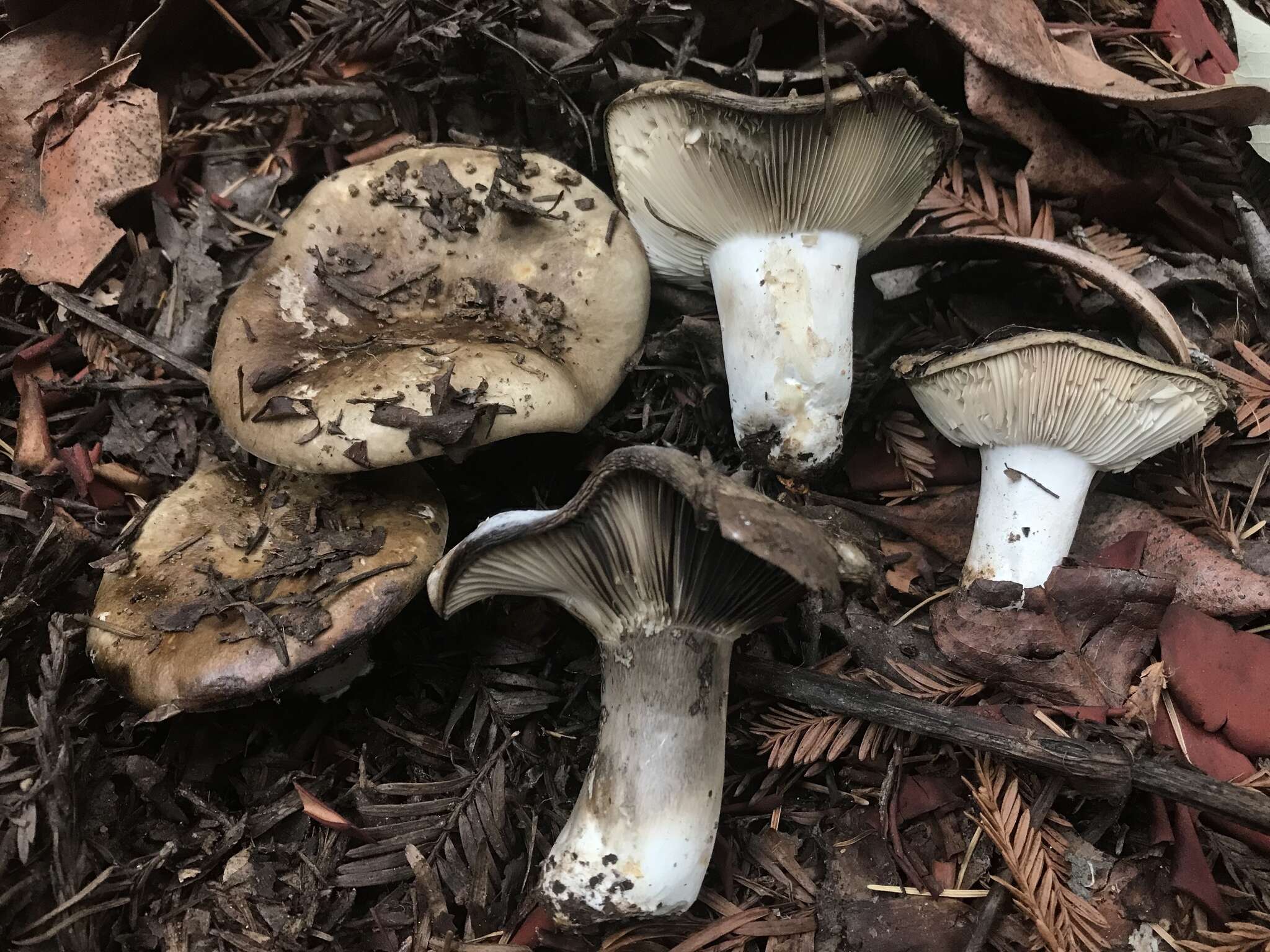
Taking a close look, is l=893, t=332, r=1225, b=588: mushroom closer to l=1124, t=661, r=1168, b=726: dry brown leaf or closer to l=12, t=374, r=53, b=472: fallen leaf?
l=1124, t=661, r=1168, b=726: dry brown leaf

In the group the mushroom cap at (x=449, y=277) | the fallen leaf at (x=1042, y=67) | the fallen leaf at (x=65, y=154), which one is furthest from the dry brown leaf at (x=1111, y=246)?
the fallen leaf at (x=65, y=154)

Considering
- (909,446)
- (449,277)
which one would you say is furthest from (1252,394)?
(449,277)

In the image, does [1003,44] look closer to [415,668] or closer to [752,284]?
[752,284]

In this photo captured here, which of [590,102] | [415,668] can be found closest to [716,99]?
[590,102]

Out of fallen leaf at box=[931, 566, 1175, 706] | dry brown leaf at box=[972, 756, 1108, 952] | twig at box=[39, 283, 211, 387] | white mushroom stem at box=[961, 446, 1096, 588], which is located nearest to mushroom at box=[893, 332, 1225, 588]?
white mushroom stem at box=[961, 446, 1096, 588]

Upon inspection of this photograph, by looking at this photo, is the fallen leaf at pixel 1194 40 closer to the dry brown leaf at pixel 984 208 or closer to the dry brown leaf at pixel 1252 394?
the dry brown leaf at pixel 984 208

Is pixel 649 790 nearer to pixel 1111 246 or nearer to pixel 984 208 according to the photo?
pixel 984 208

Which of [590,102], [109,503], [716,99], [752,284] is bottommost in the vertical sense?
[109,503]

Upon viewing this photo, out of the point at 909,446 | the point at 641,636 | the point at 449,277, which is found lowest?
the point at 641,636
